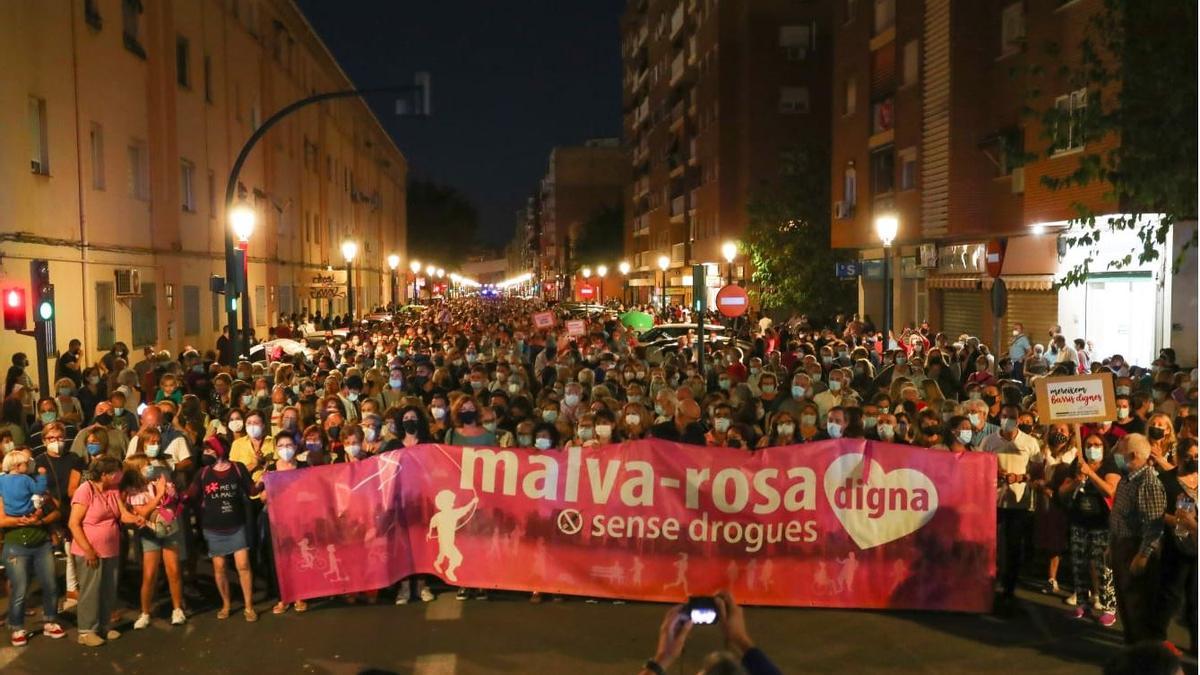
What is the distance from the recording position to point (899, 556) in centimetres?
908

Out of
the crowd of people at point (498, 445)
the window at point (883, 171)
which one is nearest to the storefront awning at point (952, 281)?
the window at point (883, 171)

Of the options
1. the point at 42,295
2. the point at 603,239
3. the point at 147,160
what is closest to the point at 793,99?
the point at 147,160

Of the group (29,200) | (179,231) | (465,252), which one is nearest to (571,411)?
(29,200)

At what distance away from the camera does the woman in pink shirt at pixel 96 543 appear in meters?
8.59

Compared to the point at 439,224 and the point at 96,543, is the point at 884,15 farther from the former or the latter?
the point at 439,224

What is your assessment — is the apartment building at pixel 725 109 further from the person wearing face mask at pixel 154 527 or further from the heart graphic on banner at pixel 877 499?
the person wearing face mask at pixel 154 527

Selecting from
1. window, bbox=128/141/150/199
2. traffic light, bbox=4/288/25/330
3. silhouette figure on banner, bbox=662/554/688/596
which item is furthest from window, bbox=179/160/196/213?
silhouette figure on banner, bbox=662/554/688/596

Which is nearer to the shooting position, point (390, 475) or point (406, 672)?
point (406, 672)

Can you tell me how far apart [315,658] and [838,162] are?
104 ft

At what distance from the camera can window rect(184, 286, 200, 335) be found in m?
27.8

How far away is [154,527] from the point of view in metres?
9.00

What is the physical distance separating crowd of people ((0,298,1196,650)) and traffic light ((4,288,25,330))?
3.66 feet

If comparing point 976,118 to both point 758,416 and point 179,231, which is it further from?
point 179,231

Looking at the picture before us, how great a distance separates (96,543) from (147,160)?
18593 millimetres
